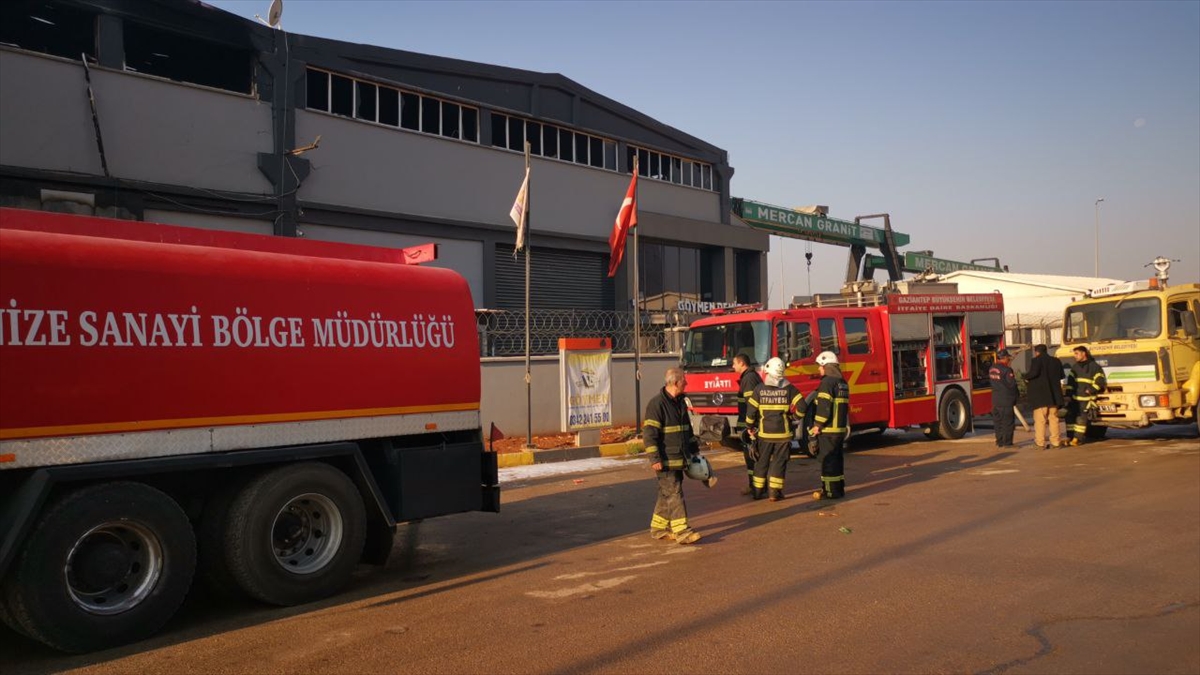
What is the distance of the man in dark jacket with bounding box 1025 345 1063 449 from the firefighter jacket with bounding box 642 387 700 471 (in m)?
9.63

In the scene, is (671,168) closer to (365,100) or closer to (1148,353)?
(365,100)

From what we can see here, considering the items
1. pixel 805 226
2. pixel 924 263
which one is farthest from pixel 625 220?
pixel 924 263

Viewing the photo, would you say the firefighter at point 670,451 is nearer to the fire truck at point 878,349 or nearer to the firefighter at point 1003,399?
the fire truck at point 878,349

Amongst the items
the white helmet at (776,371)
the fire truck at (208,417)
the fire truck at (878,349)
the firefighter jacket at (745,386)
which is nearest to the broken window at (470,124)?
the fire truck at (878,349)

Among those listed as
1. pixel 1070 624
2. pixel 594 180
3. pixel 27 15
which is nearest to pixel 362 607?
pixel 1070 624

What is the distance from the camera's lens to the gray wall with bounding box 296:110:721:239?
19406 millimetres

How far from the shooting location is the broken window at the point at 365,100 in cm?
2023

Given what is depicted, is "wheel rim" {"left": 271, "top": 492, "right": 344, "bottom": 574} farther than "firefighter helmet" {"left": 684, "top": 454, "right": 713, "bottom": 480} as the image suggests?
No

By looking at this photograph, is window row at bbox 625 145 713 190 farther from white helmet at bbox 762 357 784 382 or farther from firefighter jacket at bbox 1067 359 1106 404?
white helmet at bbox 762 357 784 382

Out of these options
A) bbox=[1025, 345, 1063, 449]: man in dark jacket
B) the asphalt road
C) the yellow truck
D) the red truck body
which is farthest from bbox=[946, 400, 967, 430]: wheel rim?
the red truck body

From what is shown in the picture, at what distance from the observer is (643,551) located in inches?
312

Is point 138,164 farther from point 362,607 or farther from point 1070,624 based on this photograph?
point 1070,624

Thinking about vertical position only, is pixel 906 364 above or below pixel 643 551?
above

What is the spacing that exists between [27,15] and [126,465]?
1428 cm
